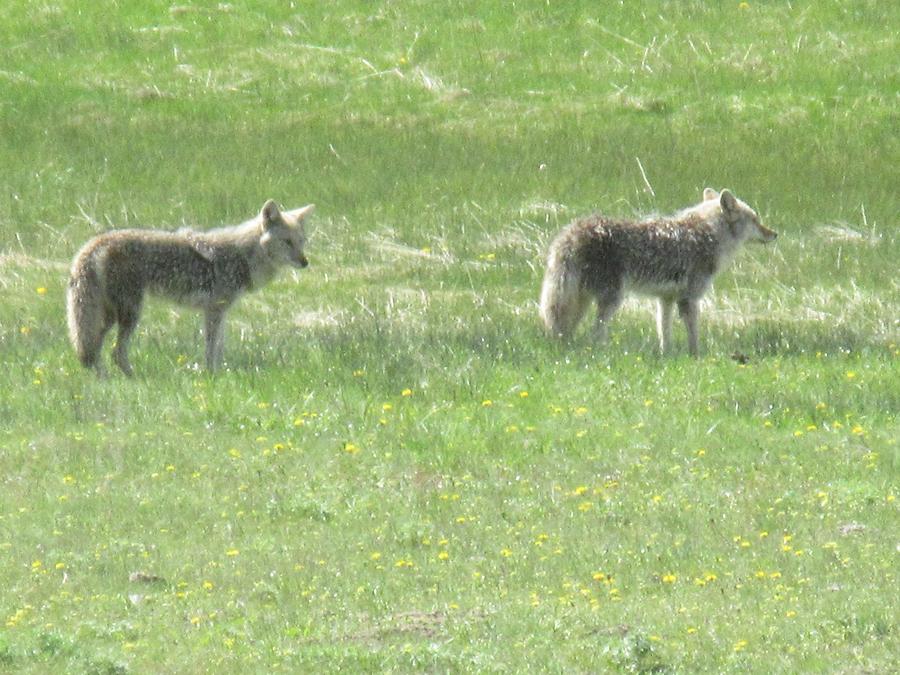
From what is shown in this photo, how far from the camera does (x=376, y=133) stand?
2542 cm

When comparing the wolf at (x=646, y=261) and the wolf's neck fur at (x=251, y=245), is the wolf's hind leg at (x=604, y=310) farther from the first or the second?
the wolf's neck fur at (x=251, y=245)

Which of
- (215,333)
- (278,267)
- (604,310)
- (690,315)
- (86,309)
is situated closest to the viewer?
(86,309)

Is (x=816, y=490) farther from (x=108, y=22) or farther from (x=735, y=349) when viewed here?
(x=108, y=22)

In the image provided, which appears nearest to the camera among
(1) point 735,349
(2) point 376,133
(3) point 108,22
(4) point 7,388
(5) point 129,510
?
(5) point 129,510

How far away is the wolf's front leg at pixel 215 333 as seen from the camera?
45.9 ft

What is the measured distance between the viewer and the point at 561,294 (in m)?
14.2

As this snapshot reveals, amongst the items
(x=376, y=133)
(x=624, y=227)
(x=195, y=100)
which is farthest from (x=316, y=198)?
(x=624, y=227)

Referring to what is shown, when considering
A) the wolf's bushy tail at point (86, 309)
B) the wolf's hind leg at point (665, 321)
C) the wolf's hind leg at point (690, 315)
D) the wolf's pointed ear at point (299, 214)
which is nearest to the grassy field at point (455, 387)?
the wolf's hind leg at point (665, 321)

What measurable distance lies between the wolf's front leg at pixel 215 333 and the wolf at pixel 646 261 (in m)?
2.72

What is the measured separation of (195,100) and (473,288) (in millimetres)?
10200

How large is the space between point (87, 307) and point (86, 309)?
0.06ft

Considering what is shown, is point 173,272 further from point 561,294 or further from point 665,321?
point 665,321

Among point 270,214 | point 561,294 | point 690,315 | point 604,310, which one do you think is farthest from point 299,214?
point 690,315

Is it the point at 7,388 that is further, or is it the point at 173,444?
the point at 7,388
